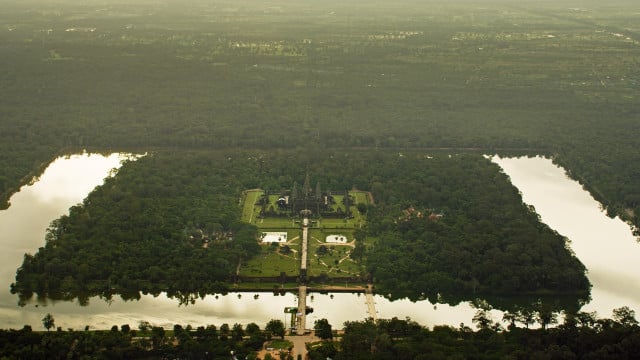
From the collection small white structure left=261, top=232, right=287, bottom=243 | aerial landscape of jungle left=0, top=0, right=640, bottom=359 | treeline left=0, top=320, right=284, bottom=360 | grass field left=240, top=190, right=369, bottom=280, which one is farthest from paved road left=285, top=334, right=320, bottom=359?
small white structure left=261, top=232, right=287, bottom=243

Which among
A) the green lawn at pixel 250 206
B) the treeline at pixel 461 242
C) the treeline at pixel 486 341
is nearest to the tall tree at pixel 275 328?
the treeline at pixel 486 341

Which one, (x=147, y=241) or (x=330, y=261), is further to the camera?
(x=147, y=241)

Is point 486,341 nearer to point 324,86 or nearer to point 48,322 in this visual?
point 48,322

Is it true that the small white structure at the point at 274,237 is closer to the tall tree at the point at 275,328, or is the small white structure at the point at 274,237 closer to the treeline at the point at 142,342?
the treeline at the point at 142,342

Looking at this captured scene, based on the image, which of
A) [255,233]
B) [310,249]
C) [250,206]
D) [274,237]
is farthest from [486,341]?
[250,206]

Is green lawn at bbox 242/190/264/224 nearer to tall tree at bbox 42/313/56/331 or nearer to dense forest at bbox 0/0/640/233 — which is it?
dense forest at bbox 0/0/640/233

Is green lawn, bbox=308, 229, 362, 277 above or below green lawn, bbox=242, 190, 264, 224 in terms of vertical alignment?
below
